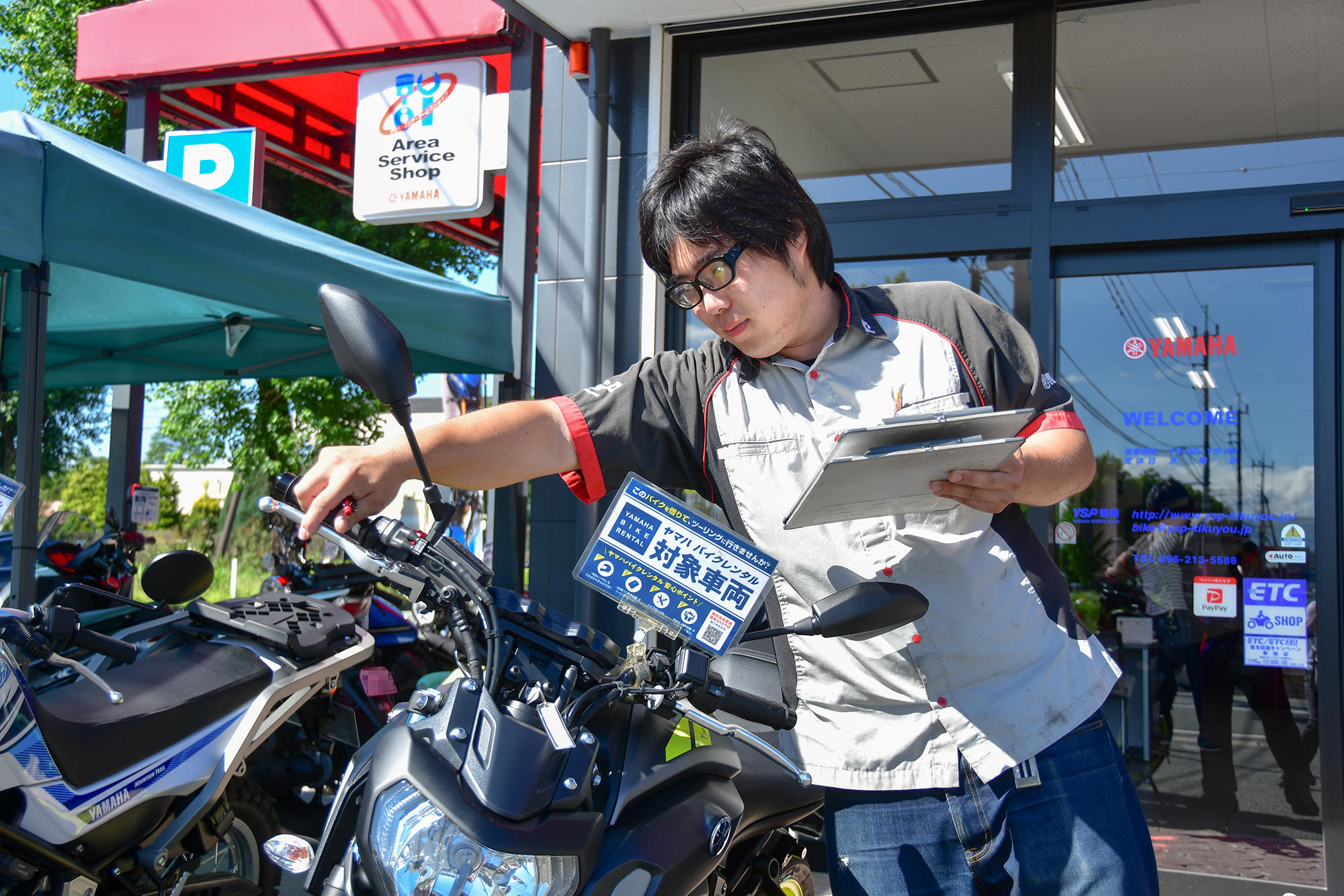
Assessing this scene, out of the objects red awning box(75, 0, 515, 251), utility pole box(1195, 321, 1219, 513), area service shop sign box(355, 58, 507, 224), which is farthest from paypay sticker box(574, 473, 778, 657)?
red awning box(75, 0, 515, 251)

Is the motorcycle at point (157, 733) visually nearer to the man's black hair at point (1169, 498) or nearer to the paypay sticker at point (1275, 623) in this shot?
the man's black hair at point (1169, 498)

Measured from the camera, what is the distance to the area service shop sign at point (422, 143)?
529 cm

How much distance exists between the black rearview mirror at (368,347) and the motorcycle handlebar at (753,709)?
556mm

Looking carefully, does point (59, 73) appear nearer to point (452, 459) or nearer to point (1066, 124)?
point (1066, 124)

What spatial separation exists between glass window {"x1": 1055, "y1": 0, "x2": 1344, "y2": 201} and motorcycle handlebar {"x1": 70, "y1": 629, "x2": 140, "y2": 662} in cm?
372

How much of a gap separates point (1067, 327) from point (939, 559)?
9.98ft

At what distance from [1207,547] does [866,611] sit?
3.36 metres

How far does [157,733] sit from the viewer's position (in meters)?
2.72

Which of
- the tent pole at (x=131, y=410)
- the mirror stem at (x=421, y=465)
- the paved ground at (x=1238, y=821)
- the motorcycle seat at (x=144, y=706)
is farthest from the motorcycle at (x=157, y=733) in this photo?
the tent pole at (x=131, y=410)

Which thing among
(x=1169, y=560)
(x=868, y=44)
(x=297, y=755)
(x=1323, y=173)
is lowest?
(x=297, y=755)

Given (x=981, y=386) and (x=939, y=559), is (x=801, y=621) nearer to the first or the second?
(x=939, y=559)

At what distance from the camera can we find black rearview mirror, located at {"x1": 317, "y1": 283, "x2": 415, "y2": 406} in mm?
1143

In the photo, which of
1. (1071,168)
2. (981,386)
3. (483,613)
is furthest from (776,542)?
(1071,168)

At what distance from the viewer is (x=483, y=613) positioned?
123cm
